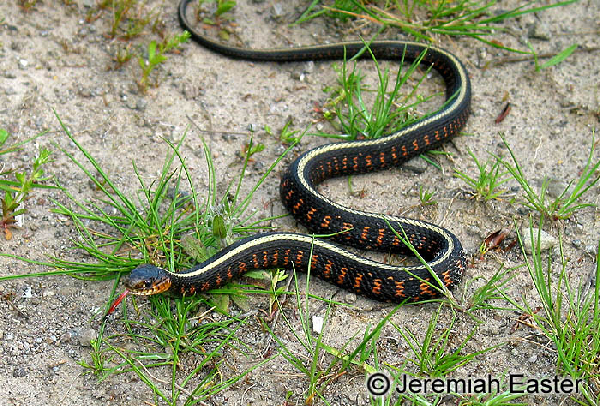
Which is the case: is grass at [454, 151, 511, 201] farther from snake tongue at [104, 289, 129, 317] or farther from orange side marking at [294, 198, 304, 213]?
snake tongue at [104, 289, 129, 317]

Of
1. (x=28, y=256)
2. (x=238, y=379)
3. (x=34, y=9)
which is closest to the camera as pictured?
(x=238, y=379)

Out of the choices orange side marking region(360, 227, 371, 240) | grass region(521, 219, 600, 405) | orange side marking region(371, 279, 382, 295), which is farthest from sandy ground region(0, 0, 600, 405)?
orange side marking region(360, 227, 371, 240)

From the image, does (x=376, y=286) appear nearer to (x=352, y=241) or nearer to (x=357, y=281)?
(x=357, y=281)

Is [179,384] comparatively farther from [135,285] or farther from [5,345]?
[5,345]

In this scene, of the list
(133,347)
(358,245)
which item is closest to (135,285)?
(133,347)

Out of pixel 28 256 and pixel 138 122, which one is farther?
pixel 138 122

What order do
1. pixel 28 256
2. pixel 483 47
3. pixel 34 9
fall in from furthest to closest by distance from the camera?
pixel 483 47 → pixel 34 9 → pixel 28 256

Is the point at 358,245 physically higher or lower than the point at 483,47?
lower
